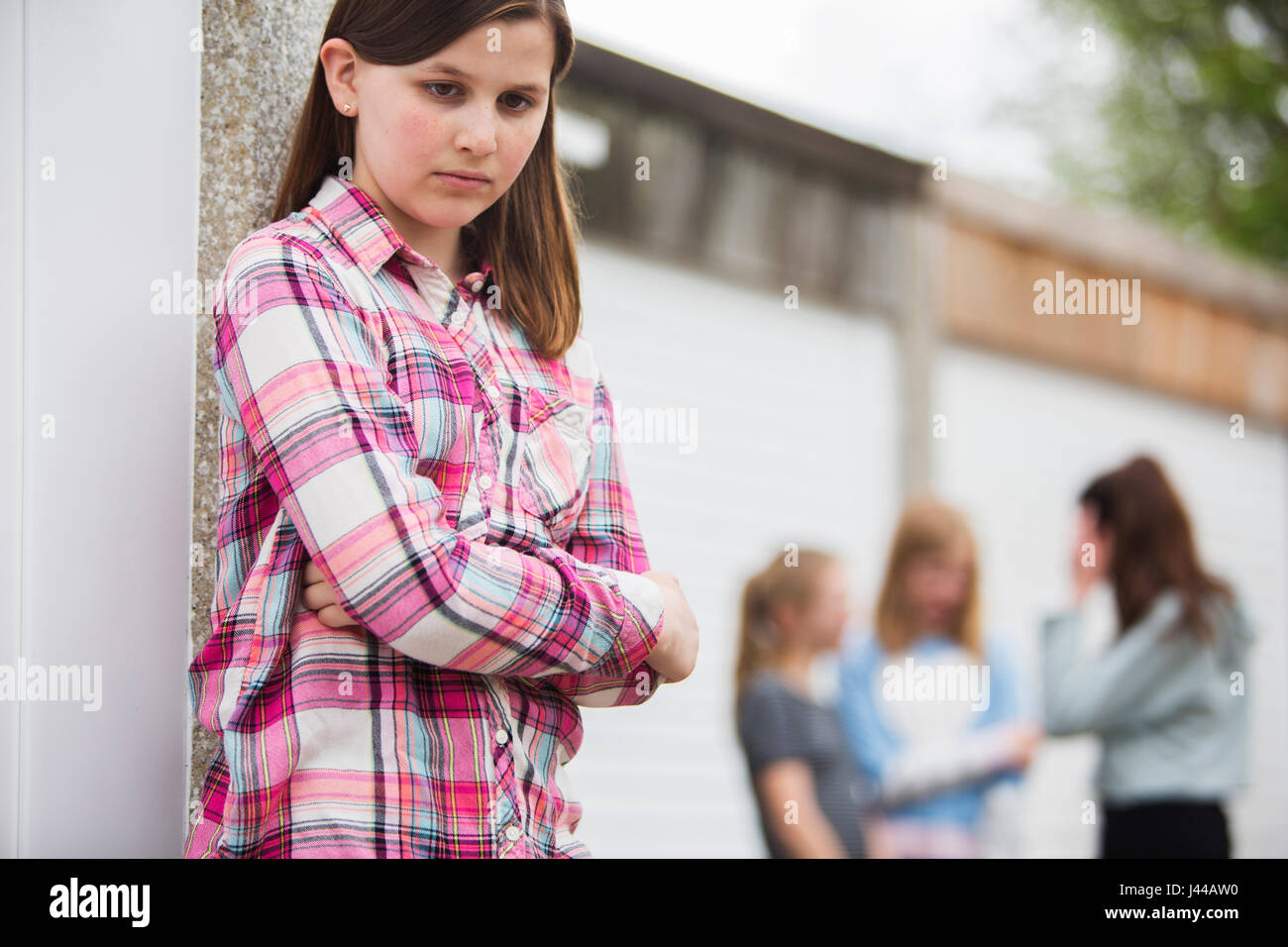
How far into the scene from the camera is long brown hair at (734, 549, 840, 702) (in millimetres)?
3434

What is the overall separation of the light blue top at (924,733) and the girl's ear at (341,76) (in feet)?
9.21

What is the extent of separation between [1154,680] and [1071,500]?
204 cm

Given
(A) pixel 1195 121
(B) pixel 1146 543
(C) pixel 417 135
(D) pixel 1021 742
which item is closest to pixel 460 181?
(C) pixel 417 135

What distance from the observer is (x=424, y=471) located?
1.25 meters

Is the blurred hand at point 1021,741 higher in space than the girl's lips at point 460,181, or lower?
lower

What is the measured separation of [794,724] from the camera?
329 cm

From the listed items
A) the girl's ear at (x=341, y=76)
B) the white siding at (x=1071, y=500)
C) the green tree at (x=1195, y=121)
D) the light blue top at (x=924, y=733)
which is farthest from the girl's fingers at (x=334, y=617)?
the green tree at (x=1195, y=121)

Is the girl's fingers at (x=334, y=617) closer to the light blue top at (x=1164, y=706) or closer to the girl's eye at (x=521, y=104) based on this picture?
the girl's eye at (x=521, y=104)

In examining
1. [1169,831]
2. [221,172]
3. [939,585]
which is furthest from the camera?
[939,585]

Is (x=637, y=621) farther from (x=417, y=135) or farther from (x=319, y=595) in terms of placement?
(x=417, y=135)

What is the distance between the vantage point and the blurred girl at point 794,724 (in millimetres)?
3227
